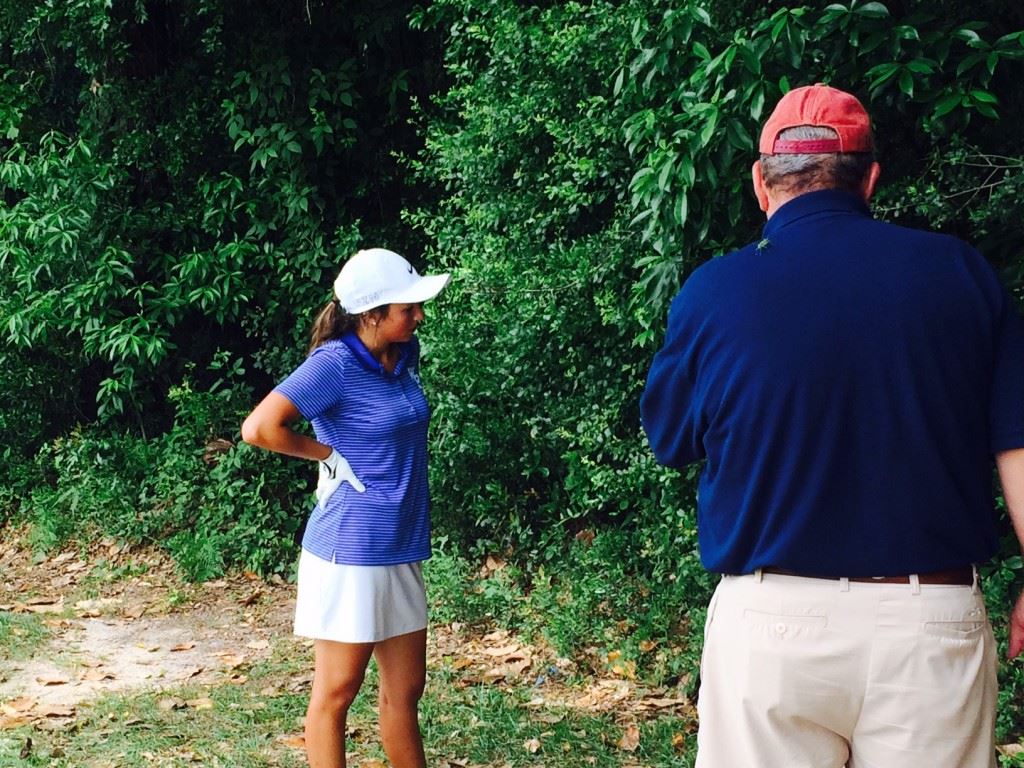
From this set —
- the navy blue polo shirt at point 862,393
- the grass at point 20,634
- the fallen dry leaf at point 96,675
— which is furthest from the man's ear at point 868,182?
the grass at point 20,634

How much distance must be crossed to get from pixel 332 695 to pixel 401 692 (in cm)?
26

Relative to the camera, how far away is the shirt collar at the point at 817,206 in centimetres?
240

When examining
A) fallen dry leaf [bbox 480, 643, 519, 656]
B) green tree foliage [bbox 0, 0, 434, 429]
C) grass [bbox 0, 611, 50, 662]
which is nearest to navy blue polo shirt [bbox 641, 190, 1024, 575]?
fallen dry leaf [bbox 480, 643, 519, 656]

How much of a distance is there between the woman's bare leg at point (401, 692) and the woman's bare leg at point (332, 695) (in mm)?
Result: 103

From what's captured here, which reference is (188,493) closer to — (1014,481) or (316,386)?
(316,386)

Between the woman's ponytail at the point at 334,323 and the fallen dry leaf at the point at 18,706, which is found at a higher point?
the woman's ponytail at the point at 334,323

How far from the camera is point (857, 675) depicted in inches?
91.5

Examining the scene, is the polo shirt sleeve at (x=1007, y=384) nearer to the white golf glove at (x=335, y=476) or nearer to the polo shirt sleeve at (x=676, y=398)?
the polo shirt sleeve at (x=676, y=398)

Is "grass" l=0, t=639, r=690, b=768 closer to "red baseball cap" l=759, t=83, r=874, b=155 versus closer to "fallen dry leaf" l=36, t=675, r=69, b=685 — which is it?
"fallen dry leaf" l=36, t=675, r=69, b=685

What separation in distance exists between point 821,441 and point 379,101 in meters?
7.02

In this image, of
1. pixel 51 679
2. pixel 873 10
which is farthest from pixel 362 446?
pixel 51 679

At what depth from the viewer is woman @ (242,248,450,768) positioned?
3881 mm

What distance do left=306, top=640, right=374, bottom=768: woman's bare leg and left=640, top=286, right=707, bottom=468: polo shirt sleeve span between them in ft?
5.66

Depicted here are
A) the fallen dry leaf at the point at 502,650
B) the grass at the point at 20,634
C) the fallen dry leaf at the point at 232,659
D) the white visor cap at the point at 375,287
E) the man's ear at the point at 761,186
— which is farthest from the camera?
the grass at the point at 20,634
